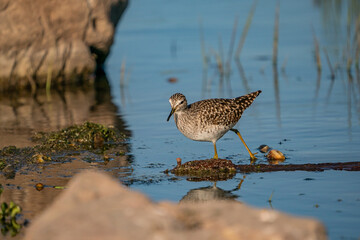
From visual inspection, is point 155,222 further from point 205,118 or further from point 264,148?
point 264,148

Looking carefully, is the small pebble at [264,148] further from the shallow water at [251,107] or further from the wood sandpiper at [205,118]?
the wood sandpiper at [205,118]

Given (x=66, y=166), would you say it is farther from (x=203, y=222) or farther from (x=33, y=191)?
(x=203, y=222)

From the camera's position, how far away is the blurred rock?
16297 millimetres

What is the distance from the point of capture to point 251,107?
1465 cm

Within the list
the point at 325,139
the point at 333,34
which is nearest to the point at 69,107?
the point at 325,139

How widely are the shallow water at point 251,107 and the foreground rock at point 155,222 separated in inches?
84.7

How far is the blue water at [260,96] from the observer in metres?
8.94

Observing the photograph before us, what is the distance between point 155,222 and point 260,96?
424 inches

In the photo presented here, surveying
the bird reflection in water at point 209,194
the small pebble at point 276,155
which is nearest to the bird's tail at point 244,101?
the small pebble at point 276,155

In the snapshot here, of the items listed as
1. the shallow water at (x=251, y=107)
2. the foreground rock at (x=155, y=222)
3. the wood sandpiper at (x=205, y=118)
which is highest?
the foreground rock at (x=155, y=222)

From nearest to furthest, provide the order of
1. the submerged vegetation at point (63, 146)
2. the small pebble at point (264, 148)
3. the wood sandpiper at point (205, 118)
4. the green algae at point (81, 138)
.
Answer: the wood sandpiper at point (205, 118) < the submerged vegetation at point (63, 146) < the small pebble at point (264, 148) < the green algae at point (81, 138)

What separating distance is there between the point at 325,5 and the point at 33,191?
1808 centimetres

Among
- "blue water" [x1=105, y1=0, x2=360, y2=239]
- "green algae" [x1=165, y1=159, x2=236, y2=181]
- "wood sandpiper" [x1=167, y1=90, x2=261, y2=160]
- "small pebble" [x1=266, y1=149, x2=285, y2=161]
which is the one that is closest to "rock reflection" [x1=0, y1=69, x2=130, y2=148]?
"blue water" [x1=105, y1=0, x2=360, y2=239]

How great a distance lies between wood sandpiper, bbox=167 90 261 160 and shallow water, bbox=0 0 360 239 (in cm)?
54
